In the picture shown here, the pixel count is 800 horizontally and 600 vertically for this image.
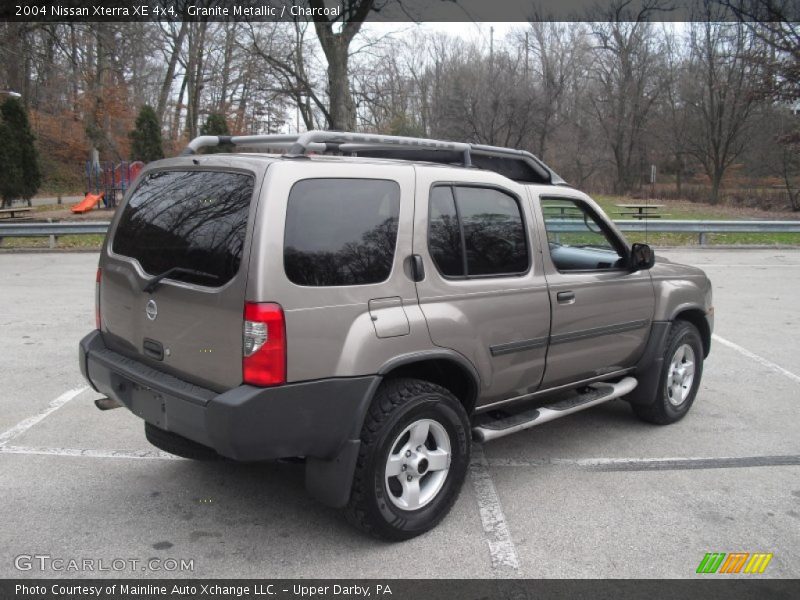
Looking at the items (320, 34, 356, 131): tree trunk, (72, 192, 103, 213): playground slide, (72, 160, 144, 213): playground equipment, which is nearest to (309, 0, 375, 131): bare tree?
(320, 34, 356, 131): tree trunk

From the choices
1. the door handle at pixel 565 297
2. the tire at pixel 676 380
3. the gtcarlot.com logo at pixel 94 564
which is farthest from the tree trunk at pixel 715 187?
the gtcarlot.com logo at pixel 94 564

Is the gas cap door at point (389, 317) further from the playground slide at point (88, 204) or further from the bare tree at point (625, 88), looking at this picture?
the bare tree at point (625, 88)

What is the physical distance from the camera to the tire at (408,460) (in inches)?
129

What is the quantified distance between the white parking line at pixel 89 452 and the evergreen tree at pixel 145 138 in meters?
29.2

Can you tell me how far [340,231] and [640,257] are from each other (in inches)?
93.1

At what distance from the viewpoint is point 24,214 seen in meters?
24.8

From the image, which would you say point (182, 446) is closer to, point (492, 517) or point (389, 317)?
point (389, 317)

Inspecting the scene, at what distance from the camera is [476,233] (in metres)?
3.88

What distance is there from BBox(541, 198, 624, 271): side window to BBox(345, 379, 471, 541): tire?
1386 mm

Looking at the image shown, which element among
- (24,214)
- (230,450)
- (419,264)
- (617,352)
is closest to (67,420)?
(230,450)

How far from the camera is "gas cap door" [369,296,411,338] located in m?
3.27

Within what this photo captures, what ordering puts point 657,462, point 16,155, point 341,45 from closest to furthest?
point 657,462 → point 341,45 → point 16,155

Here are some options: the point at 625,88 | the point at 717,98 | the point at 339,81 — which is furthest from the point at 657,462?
the point at 625,88

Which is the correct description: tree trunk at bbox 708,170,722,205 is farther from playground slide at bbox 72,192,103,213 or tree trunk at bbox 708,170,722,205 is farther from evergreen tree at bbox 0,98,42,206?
evergreen tree at bbox 0,98,42,206
